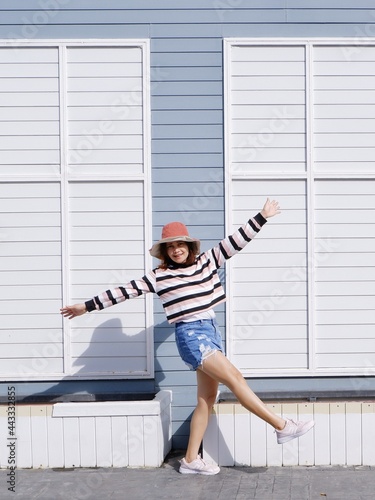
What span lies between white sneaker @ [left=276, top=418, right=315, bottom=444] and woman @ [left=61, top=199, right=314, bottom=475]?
0.32 metres

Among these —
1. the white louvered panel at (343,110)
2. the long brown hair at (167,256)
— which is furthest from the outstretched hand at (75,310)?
the white louvered panel at (343,110)

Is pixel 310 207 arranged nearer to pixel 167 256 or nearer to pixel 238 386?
pixel 167 256

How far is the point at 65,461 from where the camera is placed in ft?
22.8

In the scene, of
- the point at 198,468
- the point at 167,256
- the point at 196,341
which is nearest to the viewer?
the point at 196,341

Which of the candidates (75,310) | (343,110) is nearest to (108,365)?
(75,310)

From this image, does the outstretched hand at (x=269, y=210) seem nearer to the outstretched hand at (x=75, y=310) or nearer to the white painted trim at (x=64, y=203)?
the outstretched hand at (x=75, y=310)

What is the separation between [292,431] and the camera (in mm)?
6488

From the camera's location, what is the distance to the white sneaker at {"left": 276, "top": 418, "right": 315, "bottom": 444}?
21.3 ft

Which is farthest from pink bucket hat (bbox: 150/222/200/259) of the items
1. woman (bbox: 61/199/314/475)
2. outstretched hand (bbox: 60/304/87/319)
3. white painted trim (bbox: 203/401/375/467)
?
white painted trim (bbox: 203/401/375/467)

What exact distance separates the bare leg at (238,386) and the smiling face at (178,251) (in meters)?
0.74

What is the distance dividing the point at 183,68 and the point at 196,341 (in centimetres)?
237

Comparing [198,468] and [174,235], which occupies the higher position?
[174,235]

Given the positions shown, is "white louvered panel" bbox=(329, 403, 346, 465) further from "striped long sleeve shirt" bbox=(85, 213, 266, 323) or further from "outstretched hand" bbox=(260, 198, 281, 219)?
"outstretched hand" bbox=(260, 198, 281, 219)

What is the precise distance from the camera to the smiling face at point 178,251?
6.77 meters
